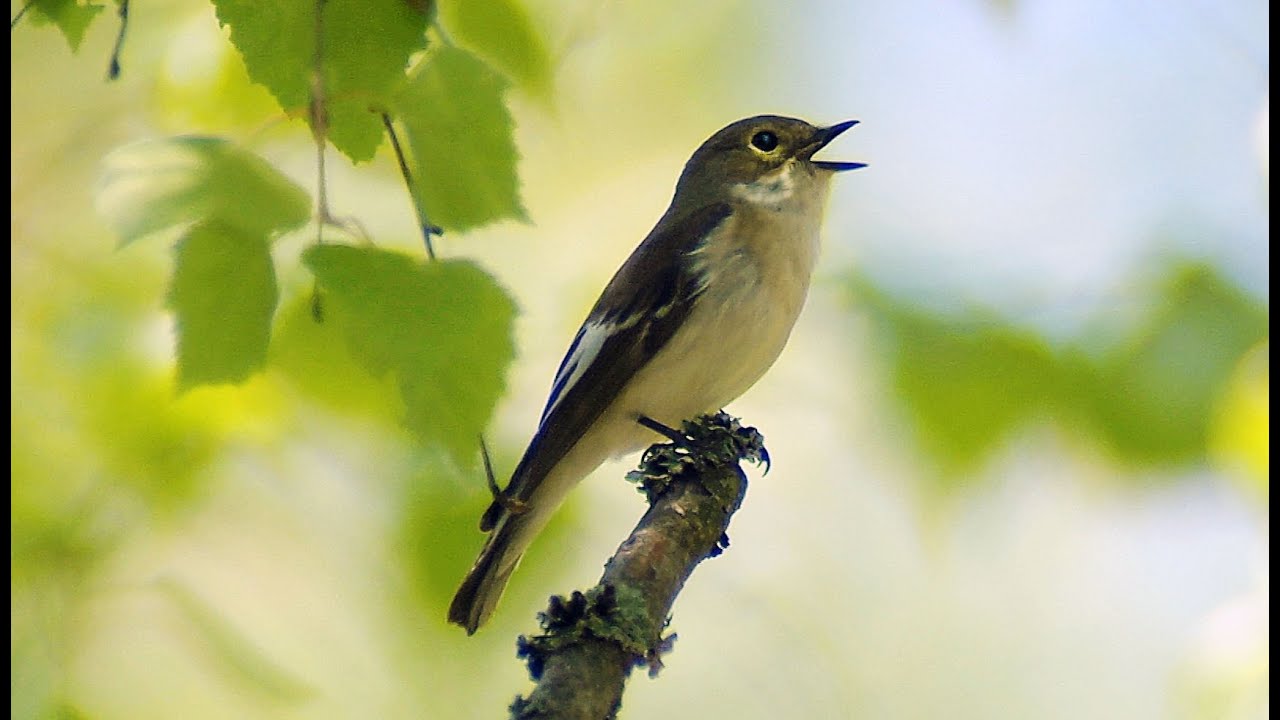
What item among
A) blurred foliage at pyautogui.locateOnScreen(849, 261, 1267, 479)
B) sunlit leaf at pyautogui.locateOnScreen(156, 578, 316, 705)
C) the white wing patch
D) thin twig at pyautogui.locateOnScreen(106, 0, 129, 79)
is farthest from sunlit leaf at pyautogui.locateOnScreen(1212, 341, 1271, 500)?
thin twig at pyautogui.locateOnScreen(106, 0, 129, 79)

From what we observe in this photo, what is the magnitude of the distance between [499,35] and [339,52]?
0.37m

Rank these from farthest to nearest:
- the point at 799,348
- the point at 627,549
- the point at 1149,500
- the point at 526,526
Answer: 1. the point at 799,348
2. the point at 526,526
3. the point at 1149,500
4. the point at 627,549

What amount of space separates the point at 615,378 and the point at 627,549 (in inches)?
50.1

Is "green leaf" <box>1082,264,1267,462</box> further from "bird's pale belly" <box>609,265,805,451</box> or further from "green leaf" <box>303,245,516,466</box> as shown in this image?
"green leaf" <box>303,245,516,466</box>

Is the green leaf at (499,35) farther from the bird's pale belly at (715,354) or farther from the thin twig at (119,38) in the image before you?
the bird's pale belly at (715,354)

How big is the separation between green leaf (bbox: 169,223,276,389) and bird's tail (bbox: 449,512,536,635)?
1.53 metres

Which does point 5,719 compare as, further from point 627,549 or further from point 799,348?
point 799,348

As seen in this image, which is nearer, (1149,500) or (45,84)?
(1149,500)

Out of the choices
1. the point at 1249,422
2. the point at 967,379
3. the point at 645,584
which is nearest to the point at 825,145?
the point at 967,379

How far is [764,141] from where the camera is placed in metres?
3.94

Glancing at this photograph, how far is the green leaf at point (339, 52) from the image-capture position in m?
1.61

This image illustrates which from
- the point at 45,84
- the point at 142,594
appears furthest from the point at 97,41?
the point at 142,594

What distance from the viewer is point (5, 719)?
6.95 ft

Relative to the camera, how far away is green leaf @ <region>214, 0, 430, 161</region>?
1613 mm
